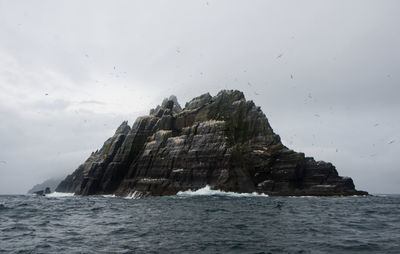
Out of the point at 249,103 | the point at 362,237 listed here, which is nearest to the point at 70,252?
the point at 362,237

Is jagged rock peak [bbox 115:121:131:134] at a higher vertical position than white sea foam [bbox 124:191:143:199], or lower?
higher

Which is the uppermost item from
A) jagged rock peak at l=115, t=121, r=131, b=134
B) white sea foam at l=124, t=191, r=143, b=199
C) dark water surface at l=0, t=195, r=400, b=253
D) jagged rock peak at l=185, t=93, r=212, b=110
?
jagged rock peak at l=185, t=93, r=212, b=110

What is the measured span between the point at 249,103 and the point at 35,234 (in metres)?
92.4

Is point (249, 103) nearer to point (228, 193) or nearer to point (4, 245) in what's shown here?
point (228, 193)

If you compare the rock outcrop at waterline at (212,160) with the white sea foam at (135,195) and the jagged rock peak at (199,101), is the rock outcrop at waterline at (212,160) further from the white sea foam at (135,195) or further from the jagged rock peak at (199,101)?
the jagged rock peak at (199,101)

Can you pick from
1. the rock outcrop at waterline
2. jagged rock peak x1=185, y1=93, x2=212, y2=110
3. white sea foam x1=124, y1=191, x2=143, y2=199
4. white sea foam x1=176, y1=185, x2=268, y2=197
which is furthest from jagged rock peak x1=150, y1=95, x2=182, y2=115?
white sea foam x1=176, y1=185, x2=268, y2=197

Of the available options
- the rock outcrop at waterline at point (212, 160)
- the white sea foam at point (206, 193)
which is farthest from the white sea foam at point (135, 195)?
the white sea foam at point (206, 193)

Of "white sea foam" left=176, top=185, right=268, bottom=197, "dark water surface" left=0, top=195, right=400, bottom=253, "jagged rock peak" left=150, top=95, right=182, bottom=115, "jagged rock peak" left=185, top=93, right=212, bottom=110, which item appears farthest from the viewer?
"jagged rock peak" left=150, top=95, right=182, bottom=115

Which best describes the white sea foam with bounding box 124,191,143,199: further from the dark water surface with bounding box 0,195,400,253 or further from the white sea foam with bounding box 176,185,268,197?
the dark water surface with bounding box 0,195,400,253

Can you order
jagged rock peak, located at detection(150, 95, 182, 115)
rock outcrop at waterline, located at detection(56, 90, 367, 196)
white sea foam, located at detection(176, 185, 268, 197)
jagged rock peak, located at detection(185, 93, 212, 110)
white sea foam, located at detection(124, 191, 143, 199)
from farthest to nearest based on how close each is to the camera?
jagged rock peak, located at detection(150, 95, 182, 115) < jagged rock peak, located at detection(185, 93, 212, 110) < rock outcrop at waterline, located at detection(56, 90, 367, 196) < white sea foam, located at detection(124, 191, 143, 199) < white sea foam, located at detection(176, 185, 268, 197)

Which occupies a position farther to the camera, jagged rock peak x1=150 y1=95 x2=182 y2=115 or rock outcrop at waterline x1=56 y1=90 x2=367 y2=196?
jagged rock peak x1=150 y1=95 x2=182 y2=115

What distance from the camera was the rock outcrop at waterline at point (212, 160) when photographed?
88.2m

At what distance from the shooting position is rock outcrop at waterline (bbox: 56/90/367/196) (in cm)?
8819

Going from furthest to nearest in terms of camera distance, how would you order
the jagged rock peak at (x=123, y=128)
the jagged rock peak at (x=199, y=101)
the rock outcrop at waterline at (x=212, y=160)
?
the jagged rock peak at (x=123, y=128)
the jagged rock peak at (x=199, y=101)
the rock outcrop at waterline at (x=212, y=160)
